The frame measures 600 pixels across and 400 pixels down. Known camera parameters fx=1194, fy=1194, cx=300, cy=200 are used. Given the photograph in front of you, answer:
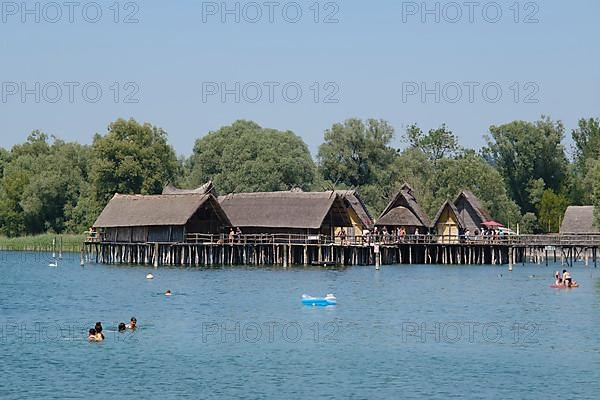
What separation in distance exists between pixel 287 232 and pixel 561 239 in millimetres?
19791

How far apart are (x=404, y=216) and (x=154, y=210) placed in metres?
19.8

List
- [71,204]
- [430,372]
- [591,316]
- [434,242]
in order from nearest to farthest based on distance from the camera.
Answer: [430,372]
[591,316]
[434,242]
[71,204]

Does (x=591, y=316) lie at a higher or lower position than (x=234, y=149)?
lower

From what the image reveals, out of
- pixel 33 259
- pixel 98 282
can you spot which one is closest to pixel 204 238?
pixel 98 282

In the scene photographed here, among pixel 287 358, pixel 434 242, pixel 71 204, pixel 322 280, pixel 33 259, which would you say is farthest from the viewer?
pixel 71 204

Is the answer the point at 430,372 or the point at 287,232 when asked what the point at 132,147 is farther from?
the point at 430,372

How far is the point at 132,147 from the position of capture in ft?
332

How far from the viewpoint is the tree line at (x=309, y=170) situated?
102m

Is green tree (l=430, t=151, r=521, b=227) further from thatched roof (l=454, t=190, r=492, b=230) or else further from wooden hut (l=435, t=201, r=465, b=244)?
wooden hut (l=435, t=201, r=465, b=244)

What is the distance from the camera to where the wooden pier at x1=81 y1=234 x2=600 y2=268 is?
3049 inches

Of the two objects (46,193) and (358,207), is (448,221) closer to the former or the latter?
(358,207)

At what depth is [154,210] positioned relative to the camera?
80.0m

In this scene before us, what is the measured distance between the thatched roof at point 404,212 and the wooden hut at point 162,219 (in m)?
15.3

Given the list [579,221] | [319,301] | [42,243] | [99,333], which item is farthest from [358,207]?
[99,333]
